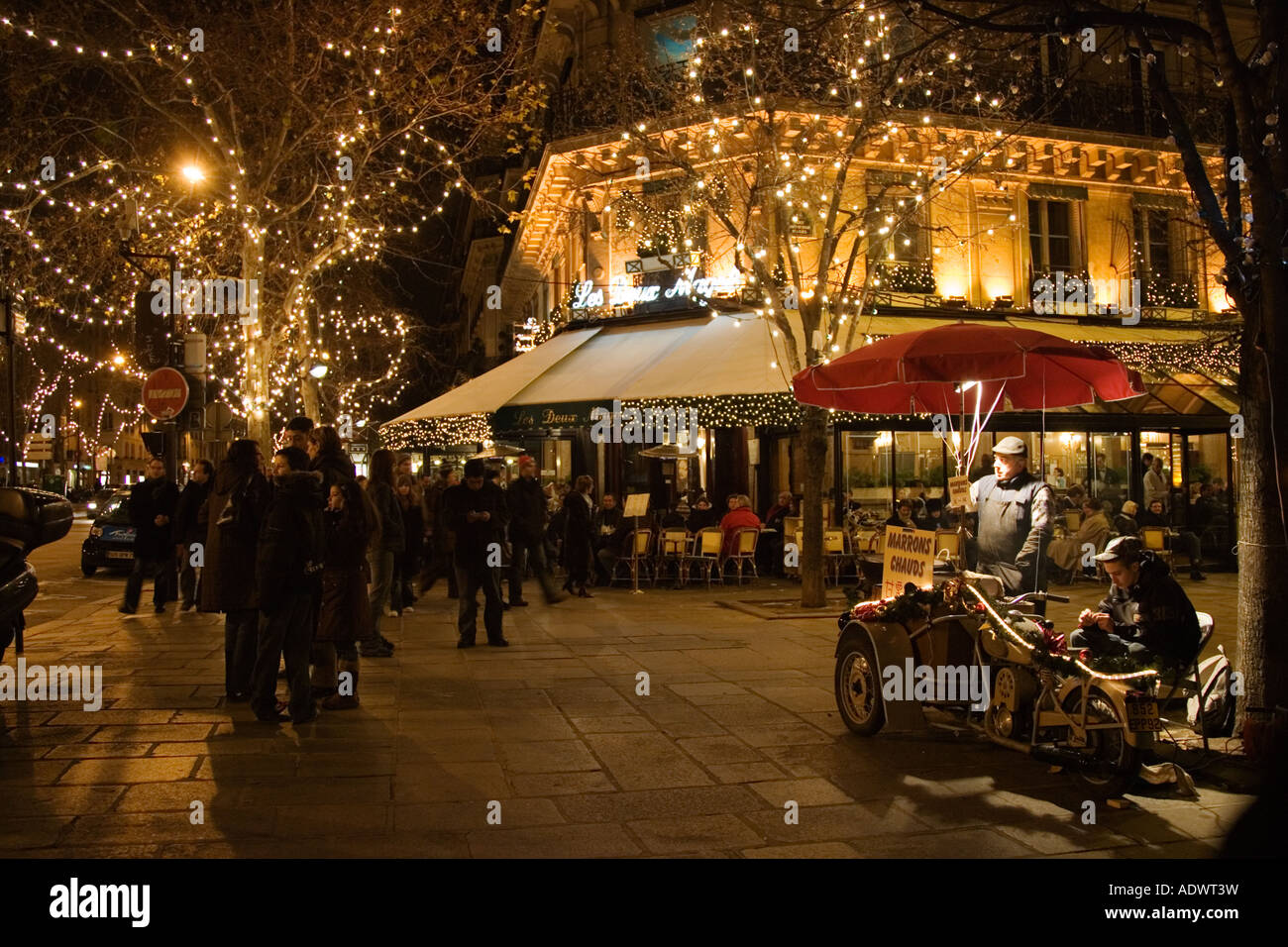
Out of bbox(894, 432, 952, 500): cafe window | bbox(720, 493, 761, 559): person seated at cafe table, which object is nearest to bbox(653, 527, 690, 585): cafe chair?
bbox(720, 493, 761, 559): person seated at cafe table

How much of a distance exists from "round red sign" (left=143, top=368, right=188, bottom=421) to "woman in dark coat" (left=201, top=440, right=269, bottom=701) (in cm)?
595

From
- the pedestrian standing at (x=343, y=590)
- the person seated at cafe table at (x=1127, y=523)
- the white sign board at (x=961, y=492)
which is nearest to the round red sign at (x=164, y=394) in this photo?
the pedestrian standing at (x=343, y=590)

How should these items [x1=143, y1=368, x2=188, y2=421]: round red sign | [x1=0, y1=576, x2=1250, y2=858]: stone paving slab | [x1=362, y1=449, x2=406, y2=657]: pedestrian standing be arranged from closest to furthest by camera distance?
[x1=0, y1=576, x2=1250, y2=858]: stone paving slab, [x1=362, y1=449, x2=406, y2=657]: pedestrian standing, [x1=143, y1=368, x2=188, y2=421]: round red sign

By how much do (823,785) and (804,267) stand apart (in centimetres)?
1454

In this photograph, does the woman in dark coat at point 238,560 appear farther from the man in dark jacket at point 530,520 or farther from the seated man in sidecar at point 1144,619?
the seated man in sidecar at point 1144,619

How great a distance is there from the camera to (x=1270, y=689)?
257 inches

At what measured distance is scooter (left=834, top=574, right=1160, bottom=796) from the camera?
5.59 meters

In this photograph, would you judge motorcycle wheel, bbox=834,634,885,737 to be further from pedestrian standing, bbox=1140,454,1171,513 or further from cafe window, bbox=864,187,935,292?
pedestrian standing, bbox=1140,454,1171,513

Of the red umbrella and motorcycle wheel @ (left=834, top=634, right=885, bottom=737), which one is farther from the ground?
the red umbrella

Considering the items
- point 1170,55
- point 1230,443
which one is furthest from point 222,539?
point 1170,55

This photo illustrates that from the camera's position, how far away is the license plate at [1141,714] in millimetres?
5430

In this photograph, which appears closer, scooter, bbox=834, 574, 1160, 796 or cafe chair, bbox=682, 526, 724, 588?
scooter, bbox=834, 574, 1160, 796

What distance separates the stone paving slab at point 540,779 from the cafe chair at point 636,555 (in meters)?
6.73

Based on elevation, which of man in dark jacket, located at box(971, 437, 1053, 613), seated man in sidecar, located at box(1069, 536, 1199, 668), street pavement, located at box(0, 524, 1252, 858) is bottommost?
street pavement, located at box(0, 524, 1252, 858)
